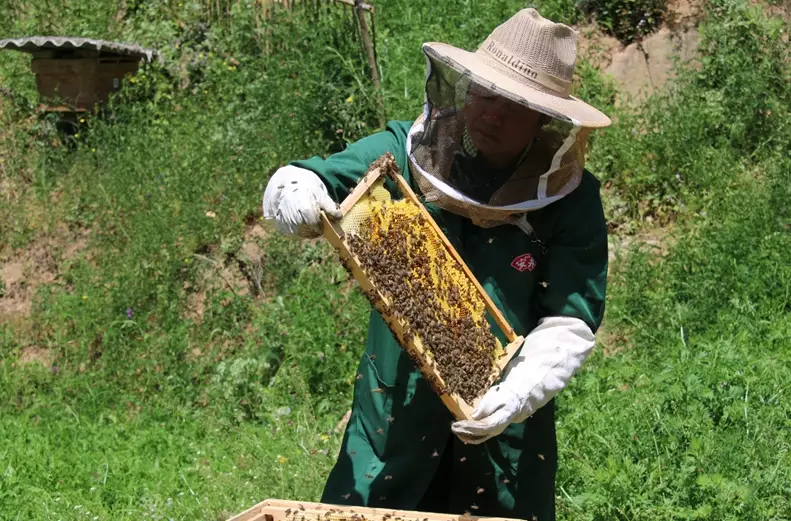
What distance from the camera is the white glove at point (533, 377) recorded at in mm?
2584

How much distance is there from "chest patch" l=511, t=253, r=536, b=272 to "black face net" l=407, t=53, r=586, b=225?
142 mm

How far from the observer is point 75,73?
333 inches

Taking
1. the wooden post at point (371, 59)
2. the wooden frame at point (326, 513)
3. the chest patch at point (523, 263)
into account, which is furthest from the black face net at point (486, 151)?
the wooden post at point (371, 59)

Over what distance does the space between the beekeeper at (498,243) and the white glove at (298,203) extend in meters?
0.01

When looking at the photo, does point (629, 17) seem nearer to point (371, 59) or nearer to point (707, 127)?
point (707, 127)

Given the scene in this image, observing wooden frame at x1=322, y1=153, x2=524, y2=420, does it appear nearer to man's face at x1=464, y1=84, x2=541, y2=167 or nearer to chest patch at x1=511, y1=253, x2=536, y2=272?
chest patch at x1=511, y1=253, x2=536, y2=272

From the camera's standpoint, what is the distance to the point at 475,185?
283cm

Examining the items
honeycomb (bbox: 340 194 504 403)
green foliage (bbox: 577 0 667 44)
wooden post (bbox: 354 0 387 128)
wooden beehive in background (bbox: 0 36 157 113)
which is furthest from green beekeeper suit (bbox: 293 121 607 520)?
wooden beehive in background (bbox: 0 36 157 113)

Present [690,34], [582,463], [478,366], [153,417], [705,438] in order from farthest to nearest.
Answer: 1. [690,34]
2. [153,417]
3. [582,463]
4. [705,438]
5. [478,366]

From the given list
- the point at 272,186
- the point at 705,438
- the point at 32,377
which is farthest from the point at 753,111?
the point at 32,377

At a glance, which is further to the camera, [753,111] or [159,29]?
[159,29]

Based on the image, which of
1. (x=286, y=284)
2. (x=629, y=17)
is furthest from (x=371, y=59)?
(x=629, y=17)

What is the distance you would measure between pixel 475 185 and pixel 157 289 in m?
4.79

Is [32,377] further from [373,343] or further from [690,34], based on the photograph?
[690,34]
